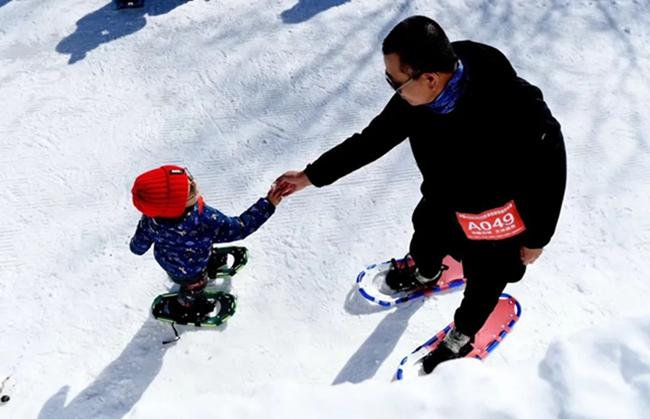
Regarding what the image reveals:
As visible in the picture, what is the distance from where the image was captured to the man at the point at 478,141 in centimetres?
193

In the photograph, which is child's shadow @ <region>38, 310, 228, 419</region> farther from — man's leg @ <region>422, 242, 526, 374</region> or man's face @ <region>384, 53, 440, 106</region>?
man's face @ <region>384, 53, 440, 106</region>

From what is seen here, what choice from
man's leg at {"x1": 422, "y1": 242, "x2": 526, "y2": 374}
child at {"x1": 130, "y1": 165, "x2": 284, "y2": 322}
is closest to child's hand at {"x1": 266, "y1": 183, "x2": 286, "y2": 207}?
child at {"x1": 130, "y1": 165, "x2": 284, "y2": 322}

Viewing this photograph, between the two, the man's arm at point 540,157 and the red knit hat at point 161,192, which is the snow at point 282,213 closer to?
the man's arm at point 540,157

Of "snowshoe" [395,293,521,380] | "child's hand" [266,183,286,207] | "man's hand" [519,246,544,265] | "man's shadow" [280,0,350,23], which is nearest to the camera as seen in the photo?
"man's hand" [519,246,544,265]

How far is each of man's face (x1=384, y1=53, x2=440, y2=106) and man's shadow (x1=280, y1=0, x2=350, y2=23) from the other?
136 inches

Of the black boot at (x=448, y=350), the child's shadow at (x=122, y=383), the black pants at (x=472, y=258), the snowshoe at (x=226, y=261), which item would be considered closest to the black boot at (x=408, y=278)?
the black pants at (x=472, y=258)

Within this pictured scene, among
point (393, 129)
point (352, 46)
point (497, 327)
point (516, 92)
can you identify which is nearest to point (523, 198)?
point (516, 92)

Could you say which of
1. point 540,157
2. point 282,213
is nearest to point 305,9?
point 282,213

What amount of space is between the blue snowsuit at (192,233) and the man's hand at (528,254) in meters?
1.21

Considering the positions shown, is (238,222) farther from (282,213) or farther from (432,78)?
(432,78)

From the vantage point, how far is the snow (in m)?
2.00

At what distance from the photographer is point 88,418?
113 inches

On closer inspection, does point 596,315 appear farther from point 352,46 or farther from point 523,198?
point 352,46

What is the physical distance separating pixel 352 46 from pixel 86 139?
2.31 meters
